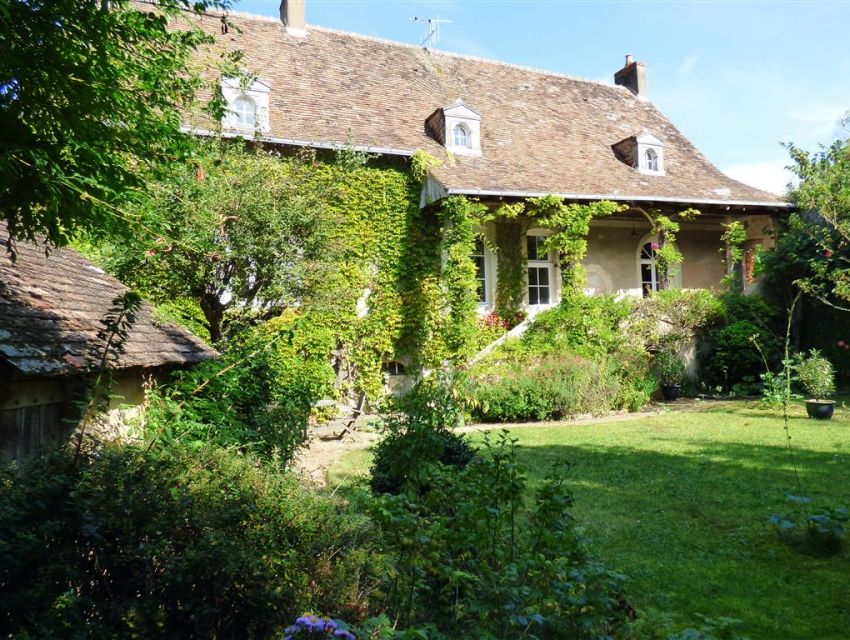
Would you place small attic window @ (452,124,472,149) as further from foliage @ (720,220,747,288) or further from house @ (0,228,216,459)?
house @ (0,228,216,459)

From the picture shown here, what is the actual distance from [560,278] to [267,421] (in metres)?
11.2

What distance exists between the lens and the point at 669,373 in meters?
14.8

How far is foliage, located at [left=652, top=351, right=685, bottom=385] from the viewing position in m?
14.7

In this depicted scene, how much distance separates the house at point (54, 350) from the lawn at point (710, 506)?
2.68 meters

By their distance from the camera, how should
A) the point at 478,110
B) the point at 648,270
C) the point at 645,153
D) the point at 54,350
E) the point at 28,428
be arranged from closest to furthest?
the point at 54,350, the point at 28,428, the point at 478,110, the point at 645,153, the point at 648,270

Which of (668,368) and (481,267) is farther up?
(481,267)

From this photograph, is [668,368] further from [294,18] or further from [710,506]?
[294,18]

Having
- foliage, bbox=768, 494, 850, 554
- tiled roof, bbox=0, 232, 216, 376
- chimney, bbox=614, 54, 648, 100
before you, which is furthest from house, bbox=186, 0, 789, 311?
foliage, bbox=768, 494, 850, 554

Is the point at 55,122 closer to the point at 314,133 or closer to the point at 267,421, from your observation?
the point at 267,421

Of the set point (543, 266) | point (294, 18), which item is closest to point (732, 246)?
point (543, 266)

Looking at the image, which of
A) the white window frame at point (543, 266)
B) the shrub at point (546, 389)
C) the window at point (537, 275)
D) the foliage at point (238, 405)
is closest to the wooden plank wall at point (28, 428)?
the foliage at point (238, 405)

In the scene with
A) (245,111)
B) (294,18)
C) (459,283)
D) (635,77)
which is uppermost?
(635,77)

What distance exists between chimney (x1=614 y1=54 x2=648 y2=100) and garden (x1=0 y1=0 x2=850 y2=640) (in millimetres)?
8612

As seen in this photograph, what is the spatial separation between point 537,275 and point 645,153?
4882mm
